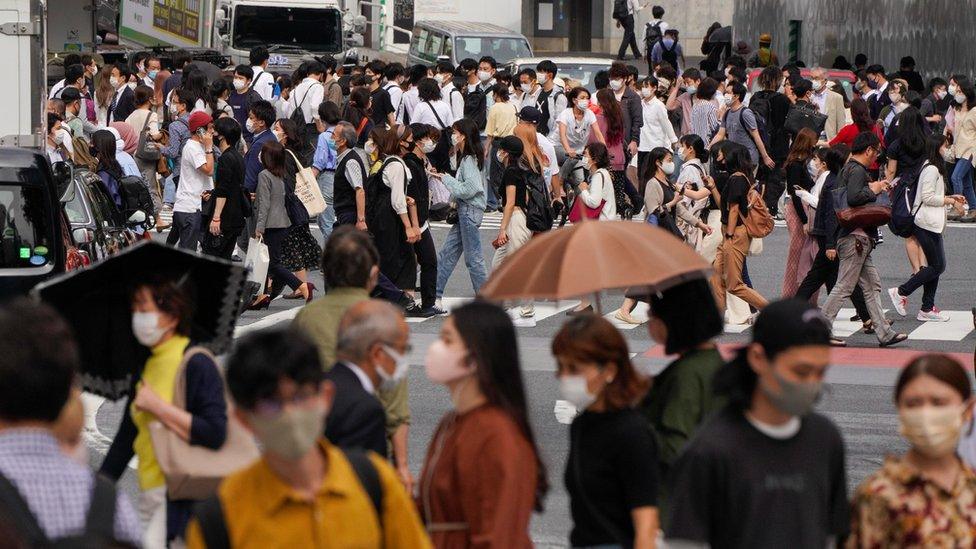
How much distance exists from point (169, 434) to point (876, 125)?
19.7 m

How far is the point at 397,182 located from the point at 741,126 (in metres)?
8.48

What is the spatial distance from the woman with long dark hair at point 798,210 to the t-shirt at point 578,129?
22.3 feet

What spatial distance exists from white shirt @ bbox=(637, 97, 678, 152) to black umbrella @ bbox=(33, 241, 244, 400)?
1631cm

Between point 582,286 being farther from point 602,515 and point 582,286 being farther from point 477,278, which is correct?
point 477,278

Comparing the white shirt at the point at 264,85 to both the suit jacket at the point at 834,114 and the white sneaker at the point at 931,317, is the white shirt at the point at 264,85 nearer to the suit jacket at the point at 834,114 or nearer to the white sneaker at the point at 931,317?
the suit jacket at the point at 834,114

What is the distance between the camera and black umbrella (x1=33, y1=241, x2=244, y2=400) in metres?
5.63

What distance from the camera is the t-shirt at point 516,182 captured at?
1457cm

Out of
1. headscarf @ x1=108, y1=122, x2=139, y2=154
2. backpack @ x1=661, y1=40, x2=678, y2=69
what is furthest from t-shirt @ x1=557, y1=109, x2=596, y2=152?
backpack @ x1=661, y1=40, x2=678, y2=69

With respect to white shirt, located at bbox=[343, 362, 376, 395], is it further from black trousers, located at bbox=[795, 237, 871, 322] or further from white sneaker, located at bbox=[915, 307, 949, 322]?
white sneaker, located at bbox=[915, 307, 949, 322]

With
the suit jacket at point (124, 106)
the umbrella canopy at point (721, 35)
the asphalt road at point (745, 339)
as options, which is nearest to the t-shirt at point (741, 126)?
the asphalt road at point (745, 339)

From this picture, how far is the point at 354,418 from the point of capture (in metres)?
5.11

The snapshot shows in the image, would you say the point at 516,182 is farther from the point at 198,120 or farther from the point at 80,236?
the point at 80,236

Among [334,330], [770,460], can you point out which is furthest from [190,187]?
[770,460]

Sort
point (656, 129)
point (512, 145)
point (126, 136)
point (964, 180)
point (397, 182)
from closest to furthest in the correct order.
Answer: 1. point (397, 182)
2. point (512, 145)
3. point (126, 136)
4. point (656, 129)
5. point (964, 180)
